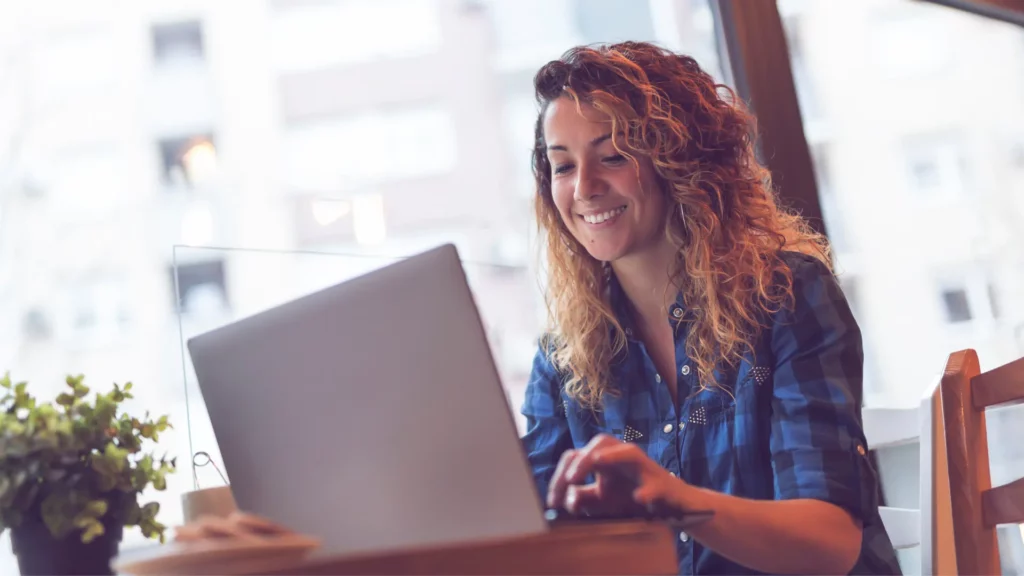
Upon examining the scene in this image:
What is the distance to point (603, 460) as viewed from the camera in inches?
34.0

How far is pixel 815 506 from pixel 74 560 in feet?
2.50

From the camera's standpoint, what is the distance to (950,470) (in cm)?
126

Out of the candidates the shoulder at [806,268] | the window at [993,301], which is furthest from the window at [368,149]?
the window at [993,301]

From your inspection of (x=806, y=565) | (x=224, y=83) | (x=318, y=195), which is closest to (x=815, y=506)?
(x=806, y=565)

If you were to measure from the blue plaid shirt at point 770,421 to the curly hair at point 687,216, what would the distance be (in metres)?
0.03

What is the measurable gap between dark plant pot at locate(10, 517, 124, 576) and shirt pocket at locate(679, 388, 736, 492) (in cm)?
73

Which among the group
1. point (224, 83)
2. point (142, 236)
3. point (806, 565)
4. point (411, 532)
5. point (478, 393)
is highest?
point (224, 83)

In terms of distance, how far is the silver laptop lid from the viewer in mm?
784

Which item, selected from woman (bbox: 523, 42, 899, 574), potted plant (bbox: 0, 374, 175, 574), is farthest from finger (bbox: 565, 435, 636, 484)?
potted plant (bbox: 0, 374, 175, 574)

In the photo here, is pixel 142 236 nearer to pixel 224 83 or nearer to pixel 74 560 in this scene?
pixel 224 83

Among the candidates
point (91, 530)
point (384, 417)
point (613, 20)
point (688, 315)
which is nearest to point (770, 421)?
point (688, 315)

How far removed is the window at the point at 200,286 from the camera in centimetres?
160

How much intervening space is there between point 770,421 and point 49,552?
0.85 m

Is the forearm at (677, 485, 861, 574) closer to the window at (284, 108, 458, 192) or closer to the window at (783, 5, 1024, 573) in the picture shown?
the window at (284, 108, 458, 192)
